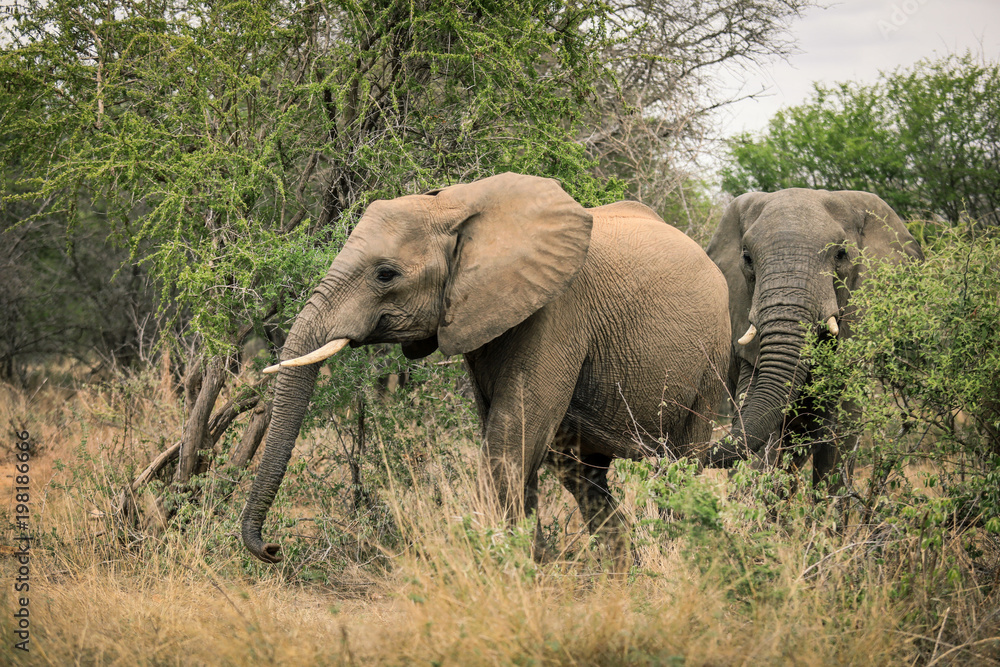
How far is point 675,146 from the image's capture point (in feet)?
33.6

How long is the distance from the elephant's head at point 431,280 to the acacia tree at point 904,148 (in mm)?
8354

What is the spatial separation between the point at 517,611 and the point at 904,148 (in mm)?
12235

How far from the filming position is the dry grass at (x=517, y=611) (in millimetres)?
3543

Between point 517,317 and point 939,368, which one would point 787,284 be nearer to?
point 939,368

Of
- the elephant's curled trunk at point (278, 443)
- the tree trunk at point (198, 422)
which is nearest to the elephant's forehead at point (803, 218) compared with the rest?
the elephant's curled trunk at point (278, 443)

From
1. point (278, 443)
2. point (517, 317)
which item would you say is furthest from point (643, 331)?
point (278, 443)

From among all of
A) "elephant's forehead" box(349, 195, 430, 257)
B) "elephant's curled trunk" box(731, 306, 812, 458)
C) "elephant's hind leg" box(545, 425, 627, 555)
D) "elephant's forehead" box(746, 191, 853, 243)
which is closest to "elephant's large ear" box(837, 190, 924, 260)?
"elephant's forehead" box(746, 191, 853, 243)

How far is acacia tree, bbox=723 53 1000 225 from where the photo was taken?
13125mm

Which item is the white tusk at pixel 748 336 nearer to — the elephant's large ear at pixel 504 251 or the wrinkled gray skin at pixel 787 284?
the wrinkled gray skin at pixel 787 284

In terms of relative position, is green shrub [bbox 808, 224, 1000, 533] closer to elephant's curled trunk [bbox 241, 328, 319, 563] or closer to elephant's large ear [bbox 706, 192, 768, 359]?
elephant's large ear [bbox 706, 192, 768, 359]

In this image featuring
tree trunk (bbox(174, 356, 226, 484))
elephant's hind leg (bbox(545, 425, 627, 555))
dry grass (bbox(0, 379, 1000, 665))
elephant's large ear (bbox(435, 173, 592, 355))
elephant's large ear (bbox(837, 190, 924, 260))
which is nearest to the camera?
dry grass (bbox(0, 379, 1000, 665))

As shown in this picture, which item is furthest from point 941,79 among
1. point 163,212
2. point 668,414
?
point 163,212

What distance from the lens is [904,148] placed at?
13.5 meters

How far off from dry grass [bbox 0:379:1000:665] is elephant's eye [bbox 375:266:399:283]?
121 cm
